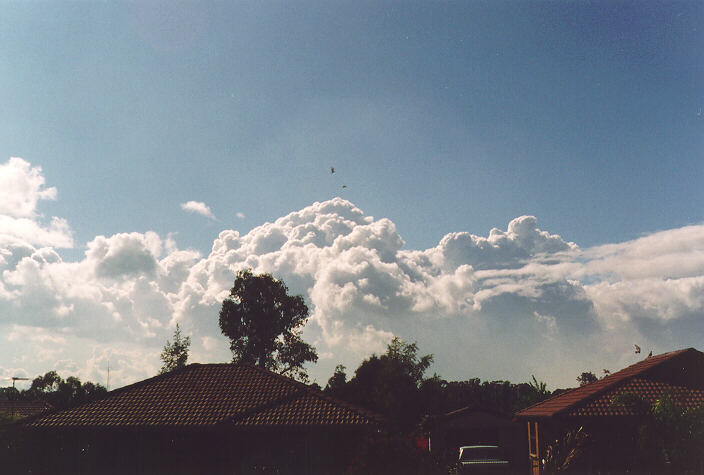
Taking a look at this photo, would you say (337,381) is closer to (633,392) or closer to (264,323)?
(264,323)

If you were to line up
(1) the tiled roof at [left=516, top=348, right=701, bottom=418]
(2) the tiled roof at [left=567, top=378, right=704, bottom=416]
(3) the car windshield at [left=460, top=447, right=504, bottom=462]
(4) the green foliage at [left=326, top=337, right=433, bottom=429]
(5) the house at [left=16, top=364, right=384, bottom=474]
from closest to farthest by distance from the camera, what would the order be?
(5) the house at [left=16, top=364, right=384, bottom=474] < (2) the tiled roof at [left=567, top=378, right=704, bottom=416] < (1) the tiled roof at [left=516, top=348, right=701, bottom=418] < (3) the car windshield at [left=460, top=447, right=504, bottom=462] < (4) the green foliage at [left=326, top=337, right=433, bottom=429]

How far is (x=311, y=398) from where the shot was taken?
93.1ft

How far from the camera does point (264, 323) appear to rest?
173 feet

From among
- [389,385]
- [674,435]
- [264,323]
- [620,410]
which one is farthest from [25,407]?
[674,435]

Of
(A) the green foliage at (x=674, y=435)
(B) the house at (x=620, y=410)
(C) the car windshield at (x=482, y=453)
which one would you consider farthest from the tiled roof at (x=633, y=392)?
(C) the car windshield at (x=482, y=453)

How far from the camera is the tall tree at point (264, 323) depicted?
52.7 m

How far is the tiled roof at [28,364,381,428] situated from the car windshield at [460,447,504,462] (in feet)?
36.6

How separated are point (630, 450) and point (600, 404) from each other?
241cm

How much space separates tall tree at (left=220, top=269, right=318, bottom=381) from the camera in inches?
2073

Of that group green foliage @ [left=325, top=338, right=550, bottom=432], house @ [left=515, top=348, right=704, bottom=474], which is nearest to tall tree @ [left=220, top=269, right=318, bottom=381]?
green foliage @ [left=325, top=338, right=550, bottom=432]

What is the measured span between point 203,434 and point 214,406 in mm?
Result: 1663

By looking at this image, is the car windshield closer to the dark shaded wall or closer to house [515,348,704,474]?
house [515,348,704,474]

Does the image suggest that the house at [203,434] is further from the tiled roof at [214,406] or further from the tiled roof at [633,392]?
the tiled roof at [633,392]

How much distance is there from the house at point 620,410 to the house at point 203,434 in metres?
9.79
